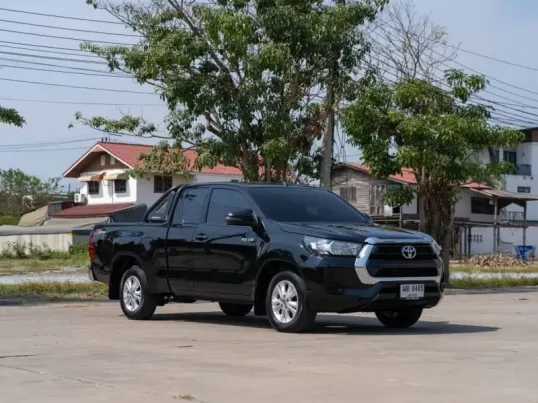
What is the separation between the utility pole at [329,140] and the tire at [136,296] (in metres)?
9.97

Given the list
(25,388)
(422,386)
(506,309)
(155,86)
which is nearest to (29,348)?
(25,388)

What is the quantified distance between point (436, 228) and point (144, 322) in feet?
37.5

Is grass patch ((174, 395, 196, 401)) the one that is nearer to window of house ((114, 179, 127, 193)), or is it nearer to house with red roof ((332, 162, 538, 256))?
house with red roof ((332, 162, 538, 256))

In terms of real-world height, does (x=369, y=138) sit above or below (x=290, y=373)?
above

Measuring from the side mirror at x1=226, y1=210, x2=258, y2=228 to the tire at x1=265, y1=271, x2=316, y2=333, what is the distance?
72 cm

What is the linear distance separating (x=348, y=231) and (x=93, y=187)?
5417 cm

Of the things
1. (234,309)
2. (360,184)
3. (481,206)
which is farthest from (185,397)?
(481,206)

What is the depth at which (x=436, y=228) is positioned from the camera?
77.4 feet

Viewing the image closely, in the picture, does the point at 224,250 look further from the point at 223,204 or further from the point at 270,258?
the point at 270,258

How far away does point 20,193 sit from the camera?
89812 mm

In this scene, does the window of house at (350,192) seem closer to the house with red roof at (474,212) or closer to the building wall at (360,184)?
the house with red roof at (474,212)

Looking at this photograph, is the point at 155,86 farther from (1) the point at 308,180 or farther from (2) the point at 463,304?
(2) the point at 463,304

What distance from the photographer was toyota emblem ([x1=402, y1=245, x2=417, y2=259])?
11828 mm

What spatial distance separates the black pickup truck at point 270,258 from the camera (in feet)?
37.9
